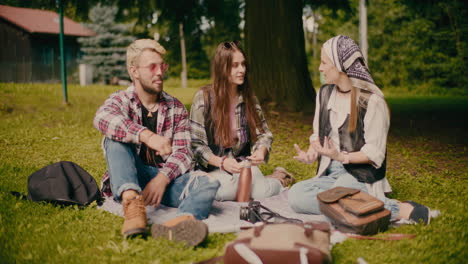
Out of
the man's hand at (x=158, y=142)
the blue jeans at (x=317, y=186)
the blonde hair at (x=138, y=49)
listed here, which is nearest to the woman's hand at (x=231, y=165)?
the blue jeans at (x=317, y=186)

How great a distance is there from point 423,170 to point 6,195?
15.7 ft

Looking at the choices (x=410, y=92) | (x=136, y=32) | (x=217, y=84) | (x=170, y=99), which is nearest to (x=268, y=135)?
(x=217, y=84)

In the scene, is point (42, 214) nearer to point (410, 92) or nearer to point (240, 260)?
point (240, 260)

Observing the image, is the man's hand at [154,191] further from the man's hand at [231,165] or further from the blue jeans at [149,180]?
the man's hand at [231,165]

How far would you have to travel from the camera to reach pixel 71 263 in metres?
2.77

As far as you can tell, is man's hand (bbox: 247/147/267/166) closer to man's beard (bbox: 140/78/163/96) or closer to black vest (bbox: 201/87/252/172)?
black vest (bbox: 201/87/252/172)

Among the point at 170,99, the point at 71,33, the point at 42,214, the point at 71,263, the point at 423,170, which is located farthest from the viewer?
the point at 71,33

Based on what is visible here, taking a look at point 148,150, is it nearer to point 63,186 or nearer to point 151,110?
point 151,110

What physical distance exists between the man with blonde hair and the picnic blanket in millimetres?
118

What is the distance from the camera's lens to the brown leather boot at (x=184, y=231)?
9.74ft

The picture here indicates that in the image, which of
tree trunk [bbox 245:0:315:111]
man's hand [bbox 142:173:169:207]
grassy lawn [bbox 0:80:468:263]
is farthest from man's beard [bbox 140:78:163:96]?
tree trunk [bbox 245:0:315:111]

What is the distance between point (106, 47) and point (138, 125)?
28210 millimetres

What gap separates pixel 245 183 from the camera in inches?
161

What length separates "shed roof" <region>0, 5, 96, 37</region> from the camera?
23.9 m
